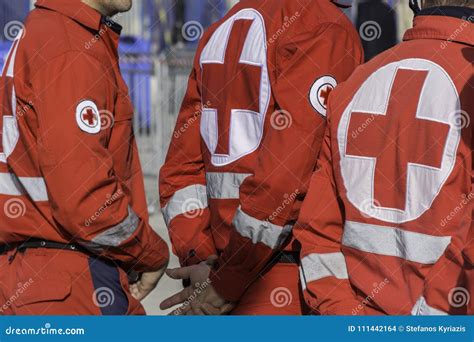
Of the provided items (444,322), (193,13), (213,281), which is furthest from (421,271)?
(193,13)

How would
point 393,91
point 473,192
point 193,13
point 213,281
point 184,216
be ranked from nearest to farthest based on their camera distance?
point 473,192 < point 393,91 < point 213,281 < point 184,216 < point 193,13

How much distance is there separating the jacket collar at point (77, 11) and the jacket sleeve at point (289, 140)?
2.16 feet

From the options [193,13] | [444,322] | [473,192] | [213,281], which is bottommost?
[193,13]

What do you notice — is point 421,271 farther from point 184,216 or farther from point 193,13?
point 193,13

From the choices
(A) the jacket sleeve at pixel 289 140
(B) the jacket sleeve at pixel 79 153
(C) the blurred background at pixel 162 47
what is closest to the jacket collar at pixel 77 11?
(B) the jacket sleeve at pixel 79 153

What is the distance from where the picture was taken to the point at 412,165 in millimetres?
2760

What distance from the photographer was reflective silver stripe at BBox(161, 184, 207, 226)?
3.75 metres

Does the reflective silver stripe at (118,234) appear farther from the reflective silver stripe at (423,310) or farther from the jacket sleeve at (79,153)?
the reflective silver stripe at (423,310)

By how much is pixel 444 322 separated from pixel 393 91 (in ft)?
2.05

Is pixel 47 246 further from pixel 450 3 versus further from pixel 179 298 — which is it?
pixel 450 3

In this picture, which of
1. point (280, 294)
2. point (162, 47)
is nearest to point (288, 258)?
point (280, 294)

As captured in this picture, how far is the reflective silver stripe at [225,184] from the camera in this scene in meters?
3.37

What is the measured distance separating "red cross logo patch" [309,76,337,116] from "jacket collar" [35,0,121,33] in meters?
0.80

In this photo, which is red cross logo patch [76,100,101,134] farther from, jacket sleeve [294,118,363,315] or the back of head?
the back of head
